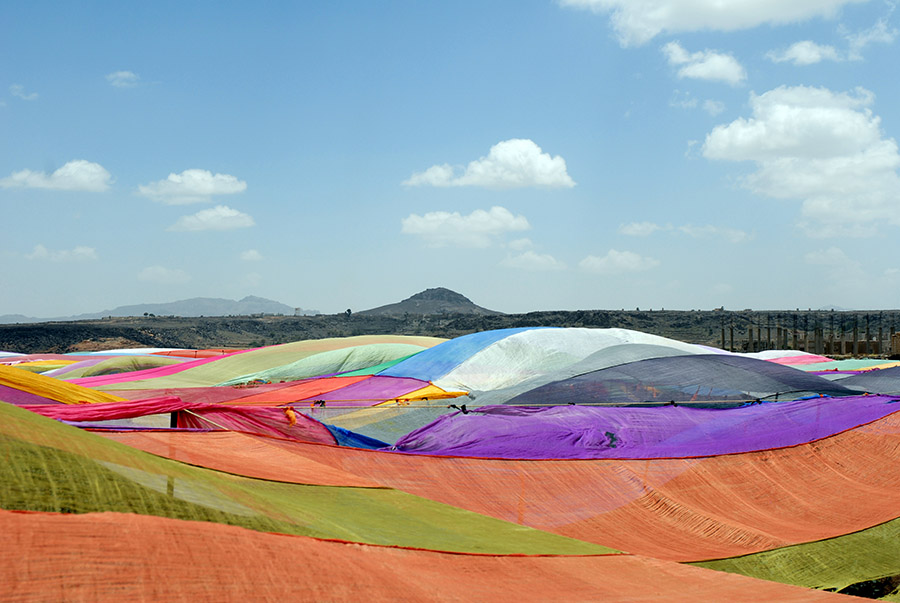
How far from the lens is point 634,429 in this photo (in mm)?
6672

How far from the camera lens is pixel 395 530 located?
3.41 m

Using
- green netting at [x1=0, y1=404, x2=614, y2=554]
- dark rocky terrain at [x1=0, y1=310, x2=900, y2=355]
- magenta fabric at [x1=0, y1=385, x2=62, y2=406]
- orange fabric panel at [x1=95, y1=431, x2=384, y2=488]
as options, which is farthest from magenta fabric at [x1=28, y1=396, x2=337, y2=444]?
dark rocky terrain at [x1=0, y1=310, x2=900, y2=355]

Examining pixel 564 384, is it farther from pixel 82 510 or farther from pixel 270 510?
pixel 82 510

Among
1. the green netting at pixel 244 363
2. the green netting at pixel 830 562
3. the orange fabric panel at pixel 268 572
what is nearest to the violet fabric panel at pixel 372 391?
the green netting at pixel 244 363

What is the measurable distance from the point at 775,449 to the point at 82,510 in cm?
538

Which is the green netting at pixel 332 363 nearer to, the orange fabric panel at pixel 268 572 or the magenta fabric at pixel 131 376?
the magenta fabric at pixel 131 376

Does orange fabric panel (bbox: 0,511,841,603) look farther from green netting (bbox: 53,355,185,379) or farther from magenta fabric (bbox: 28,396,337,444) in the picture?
green netting (bbox: 53,355,185,379)

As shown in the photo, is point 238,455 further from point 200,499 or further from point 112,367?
point 112,367

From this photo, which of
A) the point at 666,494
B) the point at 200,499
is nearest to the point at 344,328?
the point at 666,494

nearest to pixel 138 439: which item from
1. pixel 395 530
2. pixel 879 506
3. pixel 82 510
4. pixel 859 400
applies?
pixel 395 530

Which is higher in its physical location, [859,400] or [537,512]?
[859,400]

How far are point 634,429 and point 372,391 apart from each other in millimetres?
3750

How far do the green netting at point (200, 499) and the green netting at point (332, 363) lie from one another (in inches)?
335

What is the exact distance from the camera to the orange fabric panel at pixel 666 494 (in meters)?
4.88
